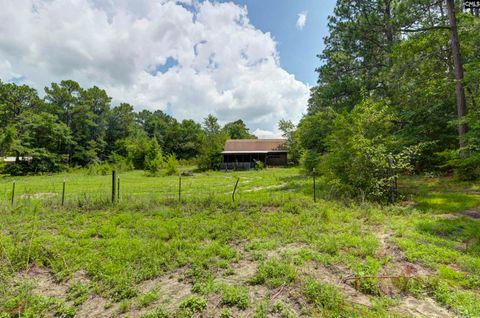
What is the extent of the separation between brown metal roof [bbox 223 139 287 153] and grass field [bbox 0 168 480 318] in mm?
22654

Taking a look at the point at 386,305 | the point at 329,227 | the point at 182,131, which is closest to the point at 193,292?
the point at 386,305

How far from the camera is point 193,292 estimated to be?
10.5 feet

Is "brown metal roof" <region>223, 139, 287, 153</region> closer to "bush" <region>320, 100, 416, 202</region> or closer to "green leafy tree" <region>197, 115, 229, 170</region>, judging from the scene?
"green leafy tree" <region>197, 115, 229, 170</region>

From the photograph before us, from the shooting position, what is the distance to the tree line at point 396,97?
25.9 ft

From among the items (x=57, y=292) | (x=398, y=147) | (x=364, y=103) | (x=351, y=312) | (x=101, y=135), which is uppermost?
(x=101, y=135)

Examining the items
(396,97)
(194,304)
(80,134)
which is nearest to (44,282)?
(194,304)

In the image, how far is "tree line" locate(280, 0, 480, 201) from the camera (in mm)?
7902

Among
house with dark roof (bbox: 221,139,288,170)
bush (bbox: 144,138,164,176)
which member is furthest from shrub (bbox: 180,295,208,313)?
house with dark roof (bbox: 221,139,288,170)

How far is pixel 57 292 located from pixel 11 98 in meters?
47.0

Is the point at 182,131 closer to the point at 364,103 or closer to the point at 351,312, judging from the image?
the point at 364,103

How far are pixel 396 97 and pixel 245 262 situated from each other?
48.2 ft

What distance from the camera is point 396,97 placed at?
44.7 ft

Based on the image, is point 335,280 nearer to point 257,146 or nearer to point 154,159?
point 154,159

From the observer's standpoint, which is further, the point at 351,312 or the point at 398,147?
the point at 398,147
